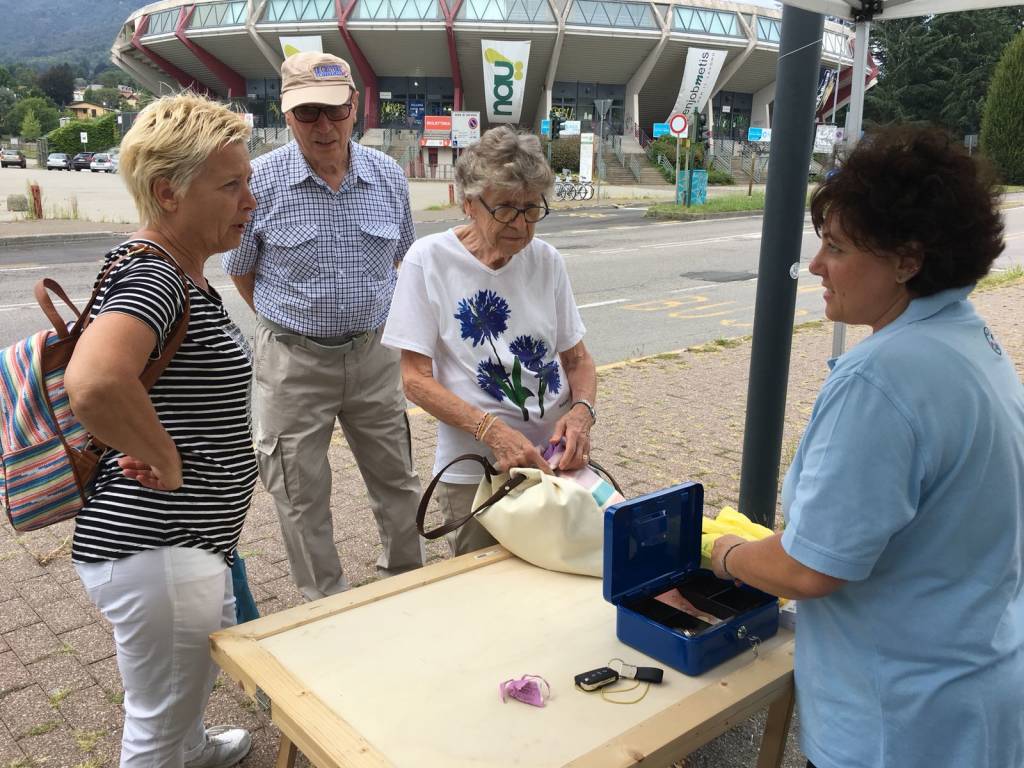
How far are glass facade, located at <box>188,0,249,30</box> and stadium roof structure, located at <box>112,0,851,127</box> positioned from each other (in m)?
0.05

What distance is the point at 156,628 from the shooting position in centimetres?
192

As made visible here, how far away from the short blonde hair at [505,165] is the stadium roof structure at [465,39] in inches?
1754

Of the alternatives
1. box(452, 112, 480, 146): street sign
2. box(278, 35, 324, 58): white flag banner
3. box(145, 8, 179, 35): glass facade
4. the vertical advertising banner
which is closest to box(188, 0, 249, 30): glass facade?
box(145, 8, 179, 35): glass facade

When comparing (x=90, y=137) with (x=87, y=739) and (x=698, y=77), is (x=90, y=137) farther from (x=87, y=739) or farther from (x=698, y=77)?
(x=87, y=739)

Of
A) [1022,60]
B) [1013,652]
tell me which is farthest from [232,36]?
[1013,652]

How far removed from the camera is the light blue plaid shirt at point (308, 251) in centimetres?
315

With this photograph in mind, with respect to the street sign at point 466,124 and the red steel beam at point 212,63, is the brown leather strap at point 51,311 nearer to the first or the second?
the street sign at point 466,124

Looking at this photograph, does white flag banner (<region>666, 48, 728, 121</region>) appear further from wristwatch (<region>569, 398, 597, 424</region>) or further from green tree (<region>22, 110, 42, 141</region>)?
green tree (<region>22, 110, 42, 141</region>)

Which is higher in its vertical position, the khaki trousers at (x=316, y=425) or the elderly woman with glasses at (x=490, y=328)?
the elderly woman with glasses at (x=490, y=328)

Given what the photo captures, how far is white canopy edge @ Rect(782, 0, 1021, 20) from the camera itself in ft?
9.87

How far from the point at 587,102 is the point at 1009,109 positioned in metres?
22.4

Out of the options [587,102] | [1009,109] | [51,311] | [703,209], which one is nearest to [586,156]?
[703,209]

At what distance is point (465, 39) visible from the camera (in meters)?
45.2

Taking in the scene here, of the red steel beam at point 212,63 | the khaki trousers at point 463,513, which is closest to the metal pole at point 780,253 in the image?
the khaki trousers at point 463,513
